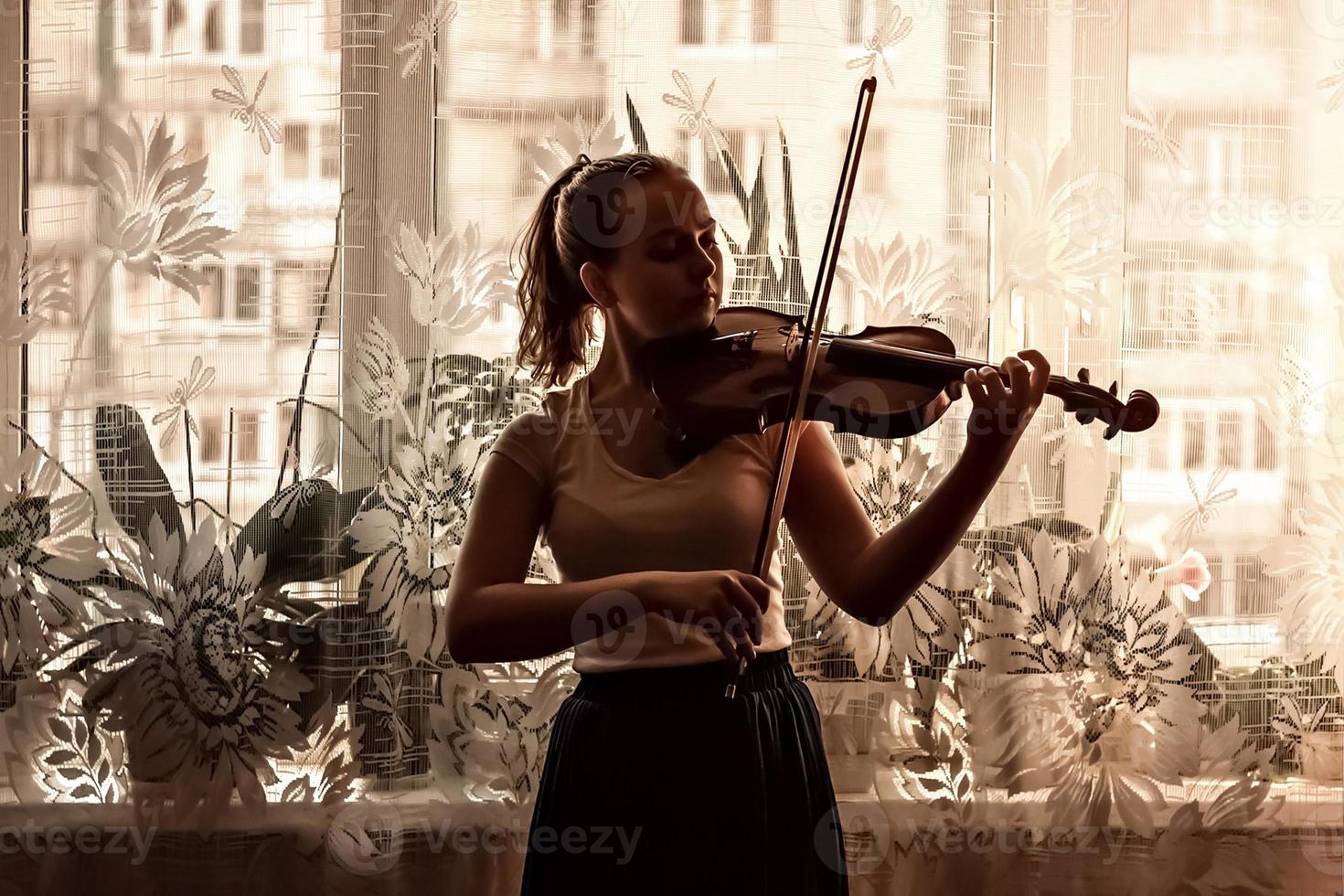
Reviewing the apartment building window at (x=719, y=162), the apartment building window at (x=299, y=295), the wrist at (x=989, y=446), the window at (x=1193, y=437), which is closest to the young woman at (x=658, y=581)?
the wrist at (x=989, y=446)

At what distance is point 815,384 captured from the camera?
95 cm

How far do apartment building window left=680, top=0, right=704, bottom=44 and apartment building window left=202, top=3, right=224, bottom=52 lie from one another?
0.54 m

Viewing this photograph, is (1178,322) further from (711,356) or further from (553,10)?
(553,10)

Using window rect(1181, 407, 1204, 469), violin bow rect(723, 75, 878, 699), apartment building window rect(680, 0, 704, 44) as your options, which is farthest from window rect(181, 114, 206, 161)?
window rect(1181, 407, 1204, 469)

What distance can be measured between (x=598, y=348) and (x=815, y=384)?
0.42 m

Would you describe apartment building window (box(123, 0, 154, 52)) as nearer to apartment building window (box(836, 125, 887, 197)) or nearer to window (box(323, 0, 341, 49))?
window (box(323, 0, 341, 49))

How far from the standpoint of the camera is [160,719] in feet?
A: 4.42

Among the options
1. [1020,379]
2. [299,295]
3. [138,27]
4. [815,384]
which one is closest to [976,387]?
[1020,379]

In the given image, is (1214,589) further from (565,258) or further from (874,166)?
(565,258)

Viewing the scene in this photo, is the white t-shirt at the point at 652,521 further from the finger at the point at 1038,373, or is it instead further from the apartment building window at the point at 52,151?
the apartment building window at the point at 52,151

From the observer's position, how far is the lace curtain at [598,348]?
133 cm

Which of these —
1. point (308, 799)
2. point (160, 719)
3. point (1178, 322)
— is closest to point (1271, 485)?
point (1178, 322)

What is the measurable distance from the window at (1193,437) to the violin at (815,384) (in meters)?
0.48

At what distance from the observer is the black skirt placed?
3.03 feet
